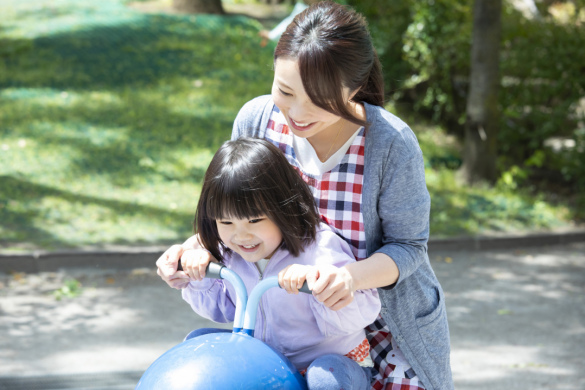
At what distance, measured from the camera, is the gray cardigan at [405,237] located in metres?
1.95

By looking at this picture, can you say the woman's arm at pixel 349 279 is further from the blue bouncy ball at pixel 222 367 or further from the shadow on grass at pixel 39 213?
the shadow on grass at pixel 39 213

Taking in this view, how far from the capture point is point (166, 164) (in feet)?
23.3

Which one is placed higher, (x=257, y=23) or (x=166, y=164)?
(x=257, y=23)

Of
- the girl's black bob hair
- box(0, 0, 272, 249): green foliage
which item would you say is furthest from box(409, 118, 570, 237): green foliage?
the girl's black bob hair

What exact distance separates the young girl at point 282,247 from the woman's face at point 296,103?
11cm

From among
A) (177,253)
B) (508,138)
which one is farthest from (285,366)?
(508,138)

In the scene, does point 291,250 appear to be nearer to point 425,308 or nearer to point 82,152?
point 425,308

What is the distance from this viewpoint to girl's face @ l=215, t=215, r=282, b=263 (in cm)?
191

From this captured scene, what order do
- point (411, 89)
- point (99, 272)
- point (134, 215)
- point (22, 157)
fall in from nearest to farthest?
point (99, 272) → point (134, 215) → point (22, 157) → point (411, 89)

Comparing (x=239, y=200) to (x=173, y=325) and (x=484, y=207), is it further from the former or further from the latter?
(x=484, y=207)

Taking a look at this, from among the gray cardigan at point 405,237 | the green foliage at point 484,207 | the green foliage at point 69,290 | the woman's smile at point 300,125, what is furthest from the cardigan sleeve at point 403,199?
the green foliage at point 484,207

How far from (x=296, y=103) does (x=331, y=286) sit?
0.48 m

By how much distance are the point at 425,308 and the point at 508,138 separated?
6331 mm

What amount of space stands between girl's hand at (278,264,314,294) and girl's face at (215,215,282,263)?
0.16 meters
